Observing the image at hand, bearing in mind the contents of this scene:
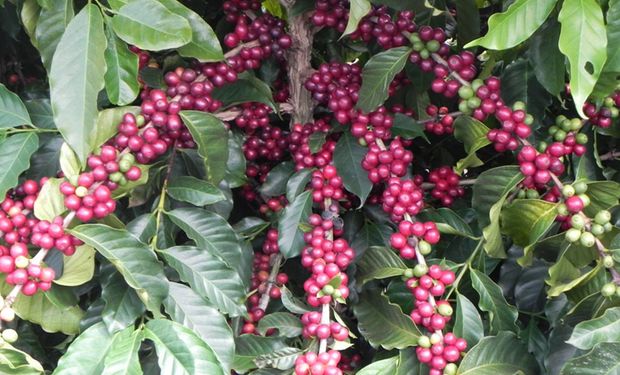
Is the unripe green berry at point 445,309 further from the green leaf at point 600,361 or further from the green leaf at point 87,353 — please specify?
the green leaf at point 87,353

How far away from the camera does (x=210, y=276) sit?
999mm

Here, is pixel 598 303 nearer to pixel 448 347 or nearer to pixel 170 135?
pixel 448 347

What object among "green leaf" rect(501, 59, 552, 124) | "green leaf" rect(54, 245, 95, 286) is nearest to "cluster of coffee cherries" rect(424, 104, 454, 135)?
"green leaf" rect(501, 59, 552, 124)

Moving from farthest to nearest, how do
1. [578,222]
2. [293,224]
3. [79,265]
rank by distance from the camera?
1. [293,224]
2. [79,265]
3. [578,222]

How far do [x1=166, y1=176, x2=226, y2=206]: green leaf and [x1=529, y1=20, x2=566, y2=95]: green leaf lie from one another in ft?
1.85

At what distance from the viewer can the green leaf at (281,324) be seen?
1015mm

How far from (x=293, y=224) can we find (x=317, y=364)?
0.93 feet

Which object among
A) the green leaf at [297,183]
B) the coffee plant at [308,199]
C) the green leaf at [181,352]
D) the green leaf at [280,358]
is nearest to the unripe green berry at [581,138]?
the coffee plant at [308,199]

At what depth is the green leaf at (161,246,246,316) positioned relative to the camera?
3.25ft

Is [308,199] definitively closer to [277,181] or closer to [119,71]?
[277,181]

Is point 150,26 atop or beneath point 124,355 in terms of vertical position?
atop

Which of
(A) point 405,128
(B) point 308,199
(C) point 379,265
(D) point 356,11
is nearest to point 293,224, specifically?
(B) point 308,199

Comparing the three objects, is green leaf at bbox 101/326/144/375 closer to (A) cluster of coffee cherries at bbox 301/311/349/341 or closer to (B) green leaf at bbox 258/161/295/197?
(A) cluster of coffee cherries at bbox 301/311/349/341

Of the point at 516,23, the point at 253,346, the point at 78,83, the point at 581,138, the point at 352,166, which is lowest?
the point at 253,346
